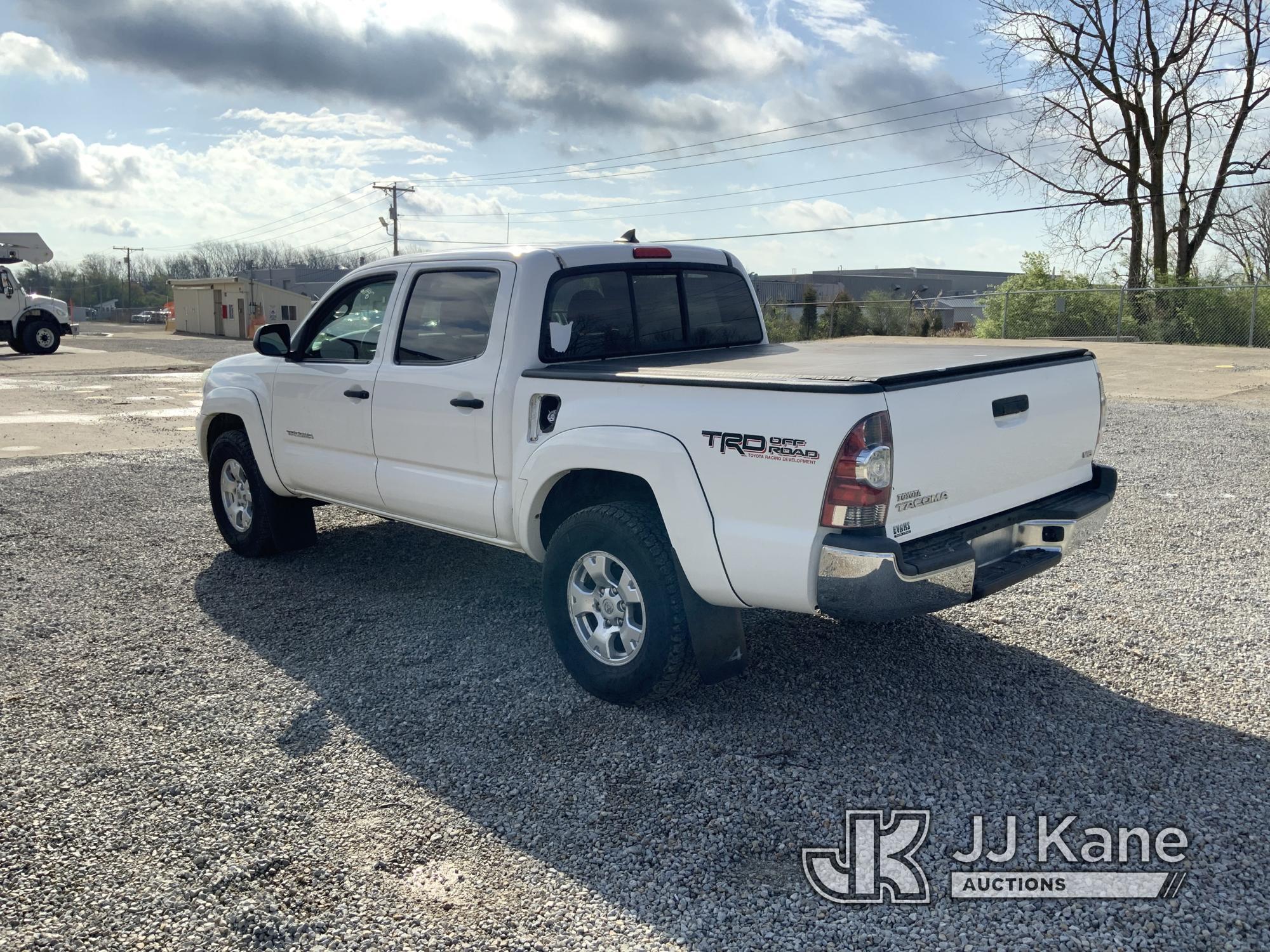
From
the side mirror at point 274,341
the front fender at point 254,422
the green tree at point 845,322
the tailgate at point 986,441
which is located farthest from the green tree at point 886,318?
the tailgate at point 986,441

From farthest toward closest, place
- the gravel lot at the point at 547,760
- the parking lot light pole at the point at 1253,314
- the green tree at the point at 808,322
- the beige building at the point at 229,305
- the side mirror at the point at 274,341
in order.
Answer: the beige building at the point at 229,305 → the green tree at the point at 808,322 → the parking lot light pole at the point at 1253,314 → the side mirror at the point at 274,341 → the gravel lot at the point at 547,760

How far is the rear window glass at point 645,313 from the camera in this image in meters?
4.94

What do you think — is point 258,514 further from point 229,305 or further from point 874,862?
point 229,305

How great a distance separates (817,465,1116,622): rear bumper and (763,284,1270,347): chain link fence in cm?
2584

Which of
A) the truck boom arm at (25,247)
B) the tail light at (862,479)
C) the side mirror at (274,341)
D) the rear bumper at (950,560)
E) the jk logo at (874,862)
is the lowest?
the jk logo at (874,862)

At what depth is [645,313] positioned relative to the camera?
207 inches

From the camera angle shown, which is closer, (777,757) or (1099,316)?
(777,757)

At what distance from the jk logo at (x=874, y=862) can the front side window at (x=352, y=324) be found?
3.59 meters

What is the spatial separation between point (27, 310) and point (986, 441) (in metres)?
34.5

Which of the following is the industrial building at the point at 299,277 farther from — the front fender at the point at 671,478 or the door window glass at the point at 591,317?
the front fender at the point at 671,478

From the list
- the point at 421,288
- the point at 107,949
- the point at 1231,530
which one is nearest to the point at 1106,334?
the point at 1231,530

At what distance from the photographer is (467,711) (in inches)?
173

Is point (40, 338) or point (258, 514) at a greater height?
point (40, 338)

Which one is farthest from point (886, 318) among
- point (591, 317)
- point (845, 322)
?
point (591, 317)
